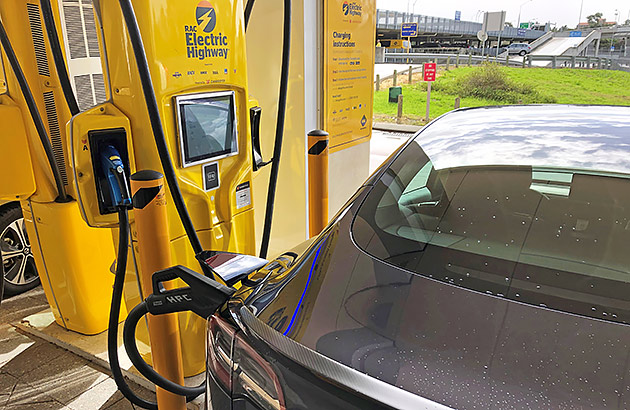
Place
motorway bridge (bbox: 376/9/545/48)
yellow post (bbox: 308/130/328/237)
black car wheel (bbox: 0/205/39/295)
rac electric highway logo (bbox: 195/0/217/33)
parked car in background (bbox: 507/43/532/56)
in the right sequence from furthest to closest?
1. parked car in background (bbox: 507/43/532/56)
2. motorway bridge (bbox: 376/9/545/48)
3. black car wheel (bbox: 0/205/39/295)
4. yellow post (bbox: 308/130/328/237)
5. rac electric highway logo (bbox: 195/0/217/33)

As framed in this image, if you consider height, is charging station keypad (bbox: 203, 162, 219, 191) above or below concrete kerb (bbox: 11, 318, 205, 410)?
above

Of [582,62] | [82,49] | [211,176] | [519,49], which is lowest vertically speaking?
[519,49]

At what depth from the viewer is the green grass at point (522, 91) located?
55.5 ft

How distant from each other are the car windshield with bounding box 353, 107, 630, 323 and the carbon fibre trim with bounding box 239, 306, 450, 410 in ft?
1.32

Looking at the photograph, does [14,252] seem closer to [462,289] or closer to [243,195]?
[243,195]

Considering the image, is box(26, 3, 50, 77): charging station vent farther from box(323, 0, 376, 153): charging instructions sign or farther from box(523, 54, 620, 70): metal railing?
box(523, 54, 620, 70): metal railing

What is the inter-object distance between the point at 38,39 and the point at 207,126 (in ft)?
3.55

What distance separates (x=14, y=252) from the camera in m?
3.73

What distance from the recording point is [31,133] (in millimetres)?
2820

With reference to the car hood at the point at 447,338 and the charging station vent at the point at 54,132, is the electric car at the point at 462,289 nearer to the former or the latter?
the car hood at the point at 447,338

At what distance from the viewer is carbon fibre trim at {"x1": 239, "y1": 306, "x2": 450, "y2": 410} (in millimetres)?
863

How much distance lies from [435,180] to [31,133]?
2.38m

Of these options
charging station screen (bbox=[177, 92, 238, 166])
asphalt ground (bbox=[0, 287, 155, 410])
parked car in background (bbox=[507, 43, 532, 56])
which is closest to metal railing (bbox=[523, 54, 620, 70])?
parked car in background (bbox=[507, 43, 532, 56])

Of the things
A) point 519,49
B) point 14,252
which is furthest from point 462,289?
point 519,49
